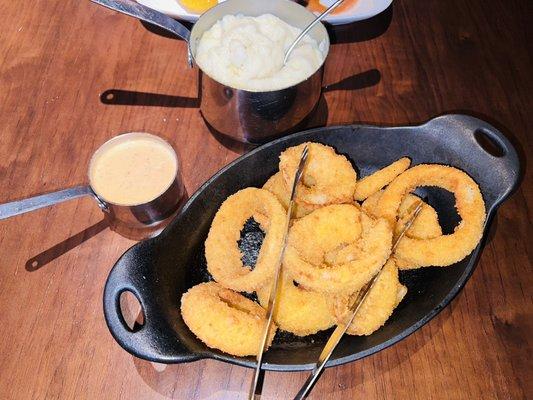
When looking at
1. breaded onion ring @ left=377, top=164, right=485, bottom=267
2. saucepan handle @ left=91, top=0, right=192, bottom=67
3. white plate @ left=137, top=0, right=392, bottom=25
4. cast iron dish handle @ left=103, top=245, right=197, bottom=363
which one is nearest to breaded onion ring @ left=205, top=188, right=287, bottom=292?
cast iron dish handle @ left=103, top=245, right=197, bottom=363

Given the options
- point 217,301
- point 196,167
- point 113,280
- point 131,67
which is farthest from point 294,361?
point 131,67

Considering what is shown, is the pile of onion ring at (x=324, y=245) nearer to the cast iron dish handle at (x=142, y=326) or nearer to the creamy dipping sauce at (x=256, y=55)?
the cast iron dish handle at (x=142, y=326)

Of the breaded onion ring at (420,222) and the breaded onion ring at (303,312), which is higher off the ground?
the breaded onion ring at (420,222)

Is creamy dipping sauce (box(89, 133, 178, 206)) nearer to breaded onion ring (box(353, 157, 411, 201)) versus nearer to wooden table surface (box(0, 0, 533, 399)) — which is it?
wooden table surface (box(0, 0, 533, 399))

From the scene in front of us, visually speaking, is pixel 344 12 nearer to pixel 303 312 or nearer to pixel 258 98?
pixel 258 98

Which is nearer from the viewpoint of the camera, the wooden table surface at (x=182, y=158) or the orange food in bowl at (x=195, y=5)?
the wooden table surface at (x=182, y=158)

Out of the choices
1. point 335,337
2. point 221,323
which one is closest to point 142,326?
point 221,323

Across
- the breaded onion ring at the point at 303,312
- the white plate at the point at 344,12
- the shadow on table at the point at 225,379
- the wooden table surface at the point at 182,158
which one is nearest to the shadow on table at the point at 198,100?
the wooden table surface at the point at 182,158
